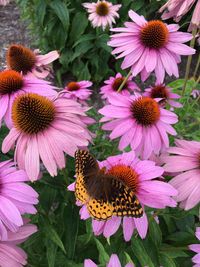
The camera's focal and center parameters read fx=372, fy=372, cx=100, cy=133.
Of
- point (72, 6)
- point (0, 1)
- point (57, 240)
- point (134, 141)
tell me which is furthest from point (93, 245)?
point (72, 6)

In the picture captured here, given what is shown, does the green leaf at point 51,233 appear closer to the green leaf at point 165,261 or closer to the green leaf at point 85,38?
the green leaf at point 165,261

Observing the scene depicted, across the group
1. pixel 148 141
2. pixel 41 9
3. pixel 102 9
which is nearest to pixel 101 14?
pixel 102 9

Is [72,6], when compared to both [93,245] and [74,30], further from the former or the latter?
[93,245]

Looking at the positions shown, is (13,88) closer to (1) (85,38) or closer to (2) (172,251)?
(2) (172,251)

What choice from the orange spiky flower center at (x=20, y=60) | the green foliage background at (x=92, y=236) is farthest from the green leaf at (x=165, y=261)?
the orange spiky flower center at (x=20, y=60)

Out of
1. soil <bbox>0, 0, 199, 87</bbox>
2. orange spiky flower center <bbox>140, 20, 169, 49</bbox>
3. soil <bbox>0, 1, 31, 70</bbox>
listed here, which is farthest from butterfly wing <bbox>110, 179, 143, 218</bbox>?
soil <bbox>0, 1, 31, 70</bbox>
